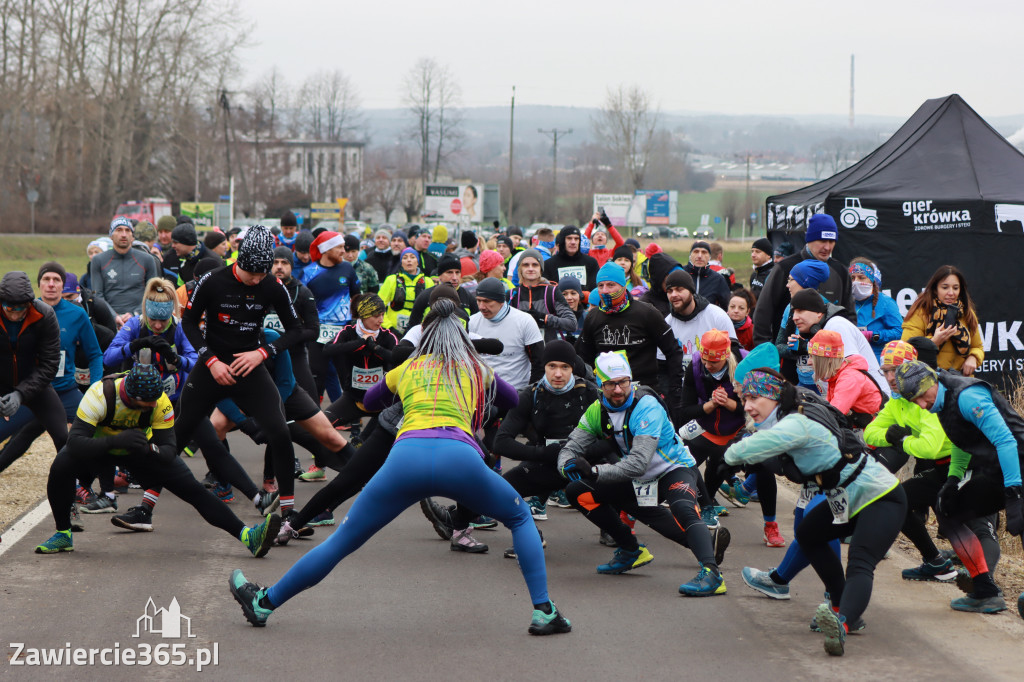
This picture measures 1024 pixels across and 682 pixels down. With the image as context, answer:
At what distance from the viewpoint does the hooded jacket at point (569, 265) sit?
13297mm

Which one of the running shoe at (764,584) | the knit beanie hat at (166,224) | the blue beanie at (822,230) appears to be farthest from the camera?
the knit beanie hat at (166,224)

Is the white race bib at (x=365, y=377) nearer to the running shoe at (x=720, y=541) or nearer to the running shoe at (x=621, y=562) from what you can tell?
the running shoe at (x=621, y=562)

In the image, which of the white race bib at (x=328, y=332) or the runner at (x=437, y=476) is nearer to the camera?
the runner at (x=437, y=476)

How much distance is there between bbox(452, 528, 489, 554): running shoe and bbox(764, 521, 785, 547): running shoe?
6.69 ft

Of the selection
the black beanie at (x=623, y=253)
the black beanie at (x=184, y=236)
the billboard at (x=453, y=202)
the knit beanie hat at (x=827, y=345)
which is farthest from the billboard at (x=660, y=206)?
the knit beanie hat at (x=827, y=345)

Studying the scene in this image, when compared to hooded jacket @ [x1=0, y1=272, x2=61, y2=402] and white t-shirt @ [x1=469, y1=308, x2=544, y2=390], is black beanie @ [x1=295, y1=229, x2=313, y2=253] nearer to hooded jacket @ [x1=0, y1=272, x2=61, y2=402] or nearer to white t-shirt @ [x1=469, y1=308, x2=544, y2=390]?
white t-shirt @ [x1=469, y1=308, x2=544, y2=390]

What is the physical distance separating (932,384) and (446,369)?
2.79 m

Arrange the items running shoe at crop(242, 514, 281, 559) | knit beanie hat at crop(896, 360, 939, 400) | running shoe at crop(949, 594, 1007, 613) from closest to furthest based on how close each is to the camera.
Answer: knit beanie hat at crop(896, 360, 939, 400) → running shoe at crop(949, 594, 1007, 613) → running shoe at crop(242, 514, 281, 559)

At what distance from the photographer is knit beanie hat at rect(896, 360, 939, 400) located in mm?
6137

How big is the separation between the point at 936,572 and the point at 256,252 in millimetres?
4940

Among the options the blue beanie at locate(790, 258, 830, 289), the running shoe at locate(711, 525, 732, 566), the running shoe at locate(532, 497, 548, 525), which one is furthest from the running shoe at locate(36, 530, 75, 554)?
the blue beanie at locate(790, 258, 830, 289)

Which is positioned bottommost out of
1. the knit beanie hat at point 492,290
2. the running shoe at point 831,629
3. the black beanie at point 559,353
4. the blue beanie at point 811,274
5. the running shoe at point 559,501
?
the running shoe at point 559,501

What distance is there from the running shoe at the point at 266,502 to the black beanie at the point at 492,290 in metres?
2.21

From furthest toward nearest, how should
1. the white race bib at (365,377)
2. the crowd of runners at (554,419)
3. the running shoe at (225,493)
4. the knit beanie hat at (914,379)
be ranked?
the white race bib at (365,377)
the running shoe at (225,493)
the knit beanie hat at (914,379)
the crowd of runners at (554,419)
